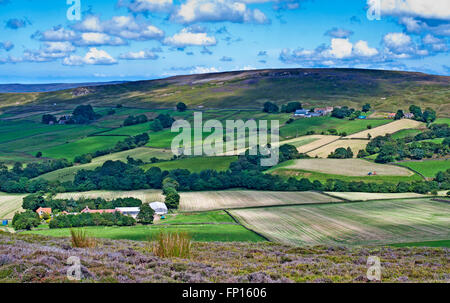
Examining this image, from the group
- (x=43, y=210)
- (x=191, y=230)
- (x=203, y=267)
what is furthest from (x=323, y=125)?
(x=203, y=267)

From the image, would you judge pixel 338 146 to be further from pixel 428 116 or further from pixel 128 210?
pixel 128 210

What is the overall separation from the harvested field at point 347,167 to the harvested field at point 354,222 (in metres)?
20.5

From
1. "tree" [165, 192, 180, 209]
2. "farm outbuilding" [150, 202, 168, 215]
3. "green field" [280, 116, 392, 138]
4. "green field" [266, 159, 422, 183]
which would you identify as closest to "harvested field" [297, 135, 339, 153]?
"green field" [280, 116, 392, 138]

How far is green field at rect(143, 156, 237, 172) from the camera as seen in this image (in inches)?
3583

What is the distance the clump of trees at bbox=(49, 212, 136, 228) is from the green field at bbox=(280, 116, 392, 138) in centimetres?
6602

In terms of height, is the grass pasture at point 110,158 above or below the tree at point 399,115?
below

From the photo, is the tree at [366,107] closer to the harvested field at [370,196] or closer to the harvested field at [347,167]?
the harvested field at [347,167]

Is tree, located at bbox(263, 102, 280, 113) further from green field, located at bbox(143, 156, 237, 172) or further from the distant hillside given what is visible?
green field, located at bbox(143, 156, 237, 172)

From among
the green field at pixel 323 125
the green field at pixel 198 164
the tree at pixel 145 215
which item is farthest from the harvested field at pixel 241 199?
the green field at pixel 323 125

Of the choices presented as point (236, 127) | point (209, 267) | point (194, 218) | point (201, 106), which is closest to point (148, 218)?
point (194, 218)

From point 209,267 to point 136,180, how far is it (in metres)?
67.0

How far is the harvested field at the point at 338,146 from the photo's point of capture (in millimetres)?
100562

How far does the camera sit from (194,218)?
5675cm
